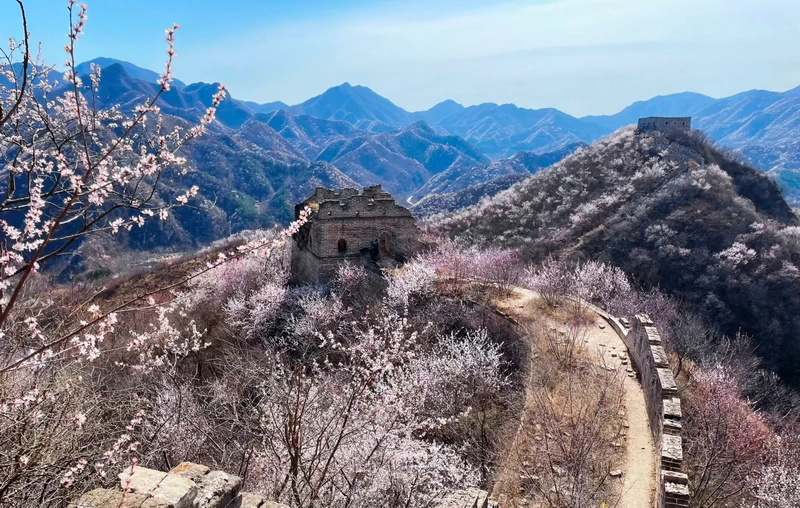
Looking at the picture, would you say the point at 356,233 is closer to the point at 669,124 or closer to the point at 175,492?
the point at 175,492

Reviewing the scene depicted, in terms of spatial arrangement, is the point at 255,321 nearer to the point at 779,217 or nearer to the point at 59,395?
the point at 59,395

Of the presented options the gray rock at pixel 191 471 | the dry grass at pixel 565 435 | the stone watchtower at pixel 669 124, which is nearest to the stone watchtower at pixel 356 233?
the dry grass at pixel 565 435

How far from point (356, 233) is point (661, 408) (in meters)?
16.7

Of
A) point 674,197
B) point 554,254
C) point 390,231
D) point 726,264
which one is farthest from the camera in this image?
point 674,197

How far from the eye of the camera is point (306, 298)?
2242 centimetres

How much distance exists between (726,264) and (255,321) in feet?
96.9

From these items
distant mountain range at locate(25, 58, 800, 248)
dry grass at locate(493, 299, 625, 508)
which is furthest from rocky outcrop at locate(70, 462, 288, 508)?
distant mountain range at locate(25, 58, 800, 248)

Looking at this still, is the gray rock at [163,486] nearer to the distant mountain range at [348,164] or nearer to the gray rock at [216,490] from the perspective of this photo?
the gray rock at [216,490]

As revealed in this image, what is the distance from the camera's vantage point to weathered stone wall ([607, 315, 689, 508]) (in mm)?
7535

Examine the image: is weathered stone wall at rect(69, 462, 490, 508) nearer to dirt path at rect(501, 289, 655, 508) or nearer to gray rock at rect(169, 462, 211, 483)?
gray rock at rect(169, 462, 211, 483)

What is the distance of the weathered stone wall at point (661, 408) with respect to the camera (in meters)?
7.53

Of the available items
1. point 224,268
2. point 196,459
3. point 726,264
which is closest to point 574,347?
point 196,459

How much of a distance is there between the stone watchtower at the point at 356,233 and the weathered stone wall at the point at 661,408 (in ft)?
42.0

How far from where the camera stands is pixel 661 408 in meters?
9.59
